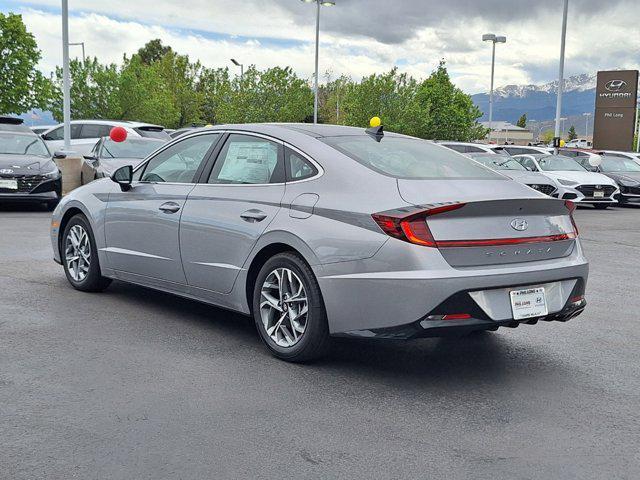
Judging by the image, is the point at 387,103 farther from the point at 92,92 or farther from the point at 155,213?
the point at 155,213

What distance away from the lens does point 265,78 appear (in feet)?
144

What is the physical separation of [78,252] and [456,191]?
13.2ft

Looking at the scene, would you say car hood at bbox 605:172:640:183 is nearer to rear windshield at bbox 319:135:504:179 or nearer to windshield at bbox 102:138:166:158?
windshield at bbox 102:138:166:158

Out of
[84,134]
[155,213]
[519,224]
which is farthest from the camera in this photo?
[84,134]

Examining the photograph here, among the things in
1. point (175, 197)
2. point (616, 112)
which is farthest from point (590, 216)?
point (616, 112)

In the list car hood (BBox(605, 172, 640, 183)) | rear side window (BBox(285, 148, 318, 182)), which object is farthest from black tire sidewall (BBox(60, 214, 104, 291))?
car hood (BBox(605, 172, 640, 183))

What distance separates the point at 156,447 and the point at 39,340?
2.22 m

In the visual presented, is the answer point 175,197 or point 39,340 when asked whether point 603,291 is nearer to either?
point 175,197

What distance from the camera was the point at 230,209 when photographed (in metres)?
5.65

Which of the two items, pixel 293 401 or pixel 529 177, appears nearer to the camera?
Result: pixel 293 401

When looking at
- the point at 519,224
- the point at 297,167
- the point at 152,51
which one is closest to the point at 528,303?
the point at 519,224

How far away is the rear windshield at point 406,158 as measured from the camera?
5195mm

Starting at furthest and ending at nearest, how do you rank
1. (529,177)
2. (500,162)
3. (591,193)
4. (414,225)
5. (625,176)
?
(625,176) < (591,193) < (500,162) < (529,177) < (414,225)

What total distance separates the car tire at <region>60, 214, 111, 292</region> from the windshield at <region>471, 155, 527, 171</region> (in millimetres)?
14702
